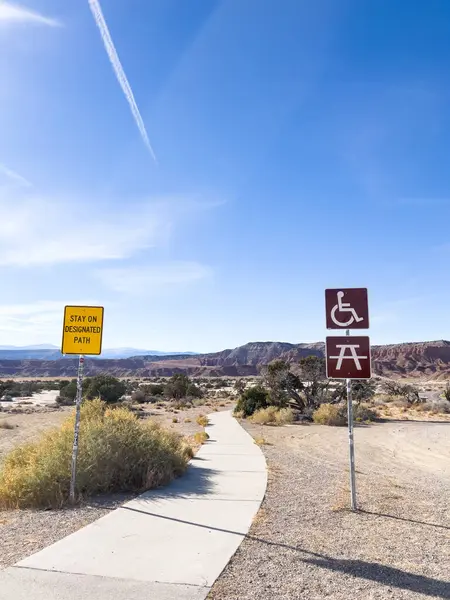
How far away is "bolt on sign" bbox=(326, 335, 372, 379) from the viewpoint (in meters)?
7.44

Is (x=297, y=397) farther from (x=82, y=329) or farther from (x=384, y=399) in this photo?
(x=82, y=329)

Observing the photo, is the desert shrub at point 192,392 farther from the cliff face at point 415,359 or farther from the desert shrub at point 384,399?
the cliff face at point 415,359

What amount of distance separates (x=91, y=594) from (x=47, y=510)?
3.47m

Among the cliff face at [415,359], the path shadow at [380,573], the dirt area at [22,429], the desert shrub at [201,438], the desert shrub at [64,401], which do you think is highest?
the cliff face at [415,359]

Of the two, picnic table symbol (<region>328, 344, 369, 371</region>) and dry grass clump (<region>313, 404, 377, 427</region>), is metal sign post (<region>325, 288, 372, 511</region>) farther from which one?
dry grass clump (<region>313, 404, 377, 427</region>)

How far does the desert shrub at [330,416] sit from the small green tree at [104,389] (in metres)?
16.9

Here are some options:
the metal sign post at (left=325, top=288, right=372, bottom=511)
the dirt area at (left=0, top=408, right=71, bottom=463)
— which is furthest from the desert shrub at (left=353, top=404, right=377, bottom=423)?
the metal sign post at (left=325, top=288, right=372, bottom=511)

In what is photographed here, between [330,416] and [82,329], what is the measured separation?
1892cm

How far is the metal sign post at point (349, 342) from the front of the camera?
7.47 metres

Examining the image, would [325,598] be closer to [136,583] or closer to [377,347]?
[136,583]

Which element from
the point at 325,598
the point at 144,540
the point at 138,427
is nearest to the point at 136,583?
the point at 144,540

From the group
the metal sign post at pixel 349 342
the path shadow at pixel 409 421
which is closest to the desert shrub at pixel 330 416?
the path shadow at pixel 409 421

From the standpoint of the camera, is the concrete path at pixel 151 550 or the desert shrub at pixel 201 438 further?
the desert shrub at pixel 201 438

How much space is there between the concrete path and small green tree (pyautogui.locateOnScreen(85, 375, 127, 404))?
27908 millimetres
